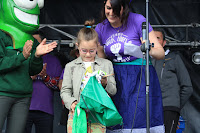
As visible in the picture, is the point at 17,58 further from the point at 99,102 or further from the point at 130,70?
the point at 130,70

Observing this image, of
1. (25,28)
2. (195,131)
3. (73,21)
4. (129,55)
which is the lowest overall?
(195,131)

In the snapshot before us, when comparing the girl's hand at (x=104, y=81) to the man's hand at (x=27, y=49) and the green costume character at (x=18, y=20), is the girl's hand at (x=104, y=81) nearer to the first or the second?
the man's hand at (x=27, y=49)

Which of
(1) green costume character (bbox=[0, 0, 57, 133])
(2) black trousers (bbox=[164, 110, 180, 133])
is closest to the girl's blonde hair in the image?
(1) green costume character (bbox=[0, 0, 57, 133])

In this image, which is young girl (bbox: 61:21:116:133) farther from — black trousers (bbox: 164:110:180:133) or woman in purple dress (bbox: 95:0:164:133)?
black trousers (bbox: 164:110:180:133)

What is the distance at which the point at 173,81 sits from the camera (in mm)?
4156

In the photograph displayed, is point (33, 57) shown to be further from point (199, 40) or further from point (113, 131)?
point (199, 40)

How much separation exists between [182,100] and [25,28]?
7.22 ft

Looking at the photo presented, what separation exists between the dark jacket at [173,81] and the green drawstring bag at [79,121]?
1.68 metres

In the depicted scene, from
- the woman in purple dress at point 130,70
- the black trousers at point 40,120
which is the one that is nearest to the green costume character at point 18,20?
the woman in purple dress at point 130,70

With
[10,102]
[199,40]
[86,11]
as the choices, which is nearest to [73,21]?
[86,11]

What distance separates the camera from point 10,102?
294 cm

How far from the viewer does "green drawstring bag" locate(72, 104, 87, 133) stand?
264 cm

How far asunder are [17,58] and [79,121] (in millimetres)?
787

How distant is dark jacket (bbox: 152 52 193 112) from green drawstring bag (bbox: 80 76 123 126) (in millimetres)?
1647
